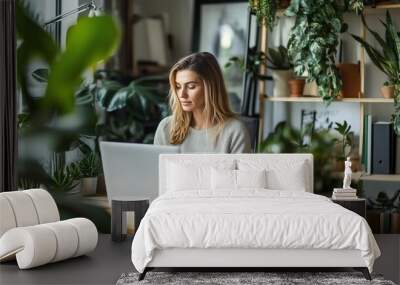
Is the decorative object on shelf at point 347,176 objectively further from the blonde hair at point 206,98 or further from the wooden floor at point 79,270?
the wooden floor at point 79,270

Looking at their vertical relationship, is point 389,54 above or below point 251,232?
above

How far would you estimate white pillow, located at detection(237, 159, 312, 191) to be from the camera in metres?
6.74

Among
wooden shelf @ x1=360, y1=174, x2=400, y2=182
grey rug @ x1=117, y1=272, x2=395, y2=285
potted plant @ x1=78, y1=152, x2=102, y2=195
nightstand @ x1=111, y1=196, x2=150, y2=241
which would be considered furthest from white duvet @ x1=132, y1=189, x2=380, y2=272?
potted plant @ x1=78, y1=152, x2=102, y2=195

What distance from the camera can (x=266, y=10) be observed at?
7.41 metres

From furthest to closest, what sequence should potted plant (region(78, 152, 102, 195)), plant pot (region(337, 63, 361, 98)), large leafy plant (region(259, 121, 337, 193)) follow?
potted plant (region(78, 152, 102, 195)), large leafy plant (region(259, 121, 337, 193)), plant pot (region(337, 63, 361, 98))

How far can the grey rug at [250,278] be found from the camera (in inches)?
212

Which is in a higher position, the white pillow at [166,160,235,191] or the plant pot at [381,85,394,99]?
the plant pot at [381,85,394,99]

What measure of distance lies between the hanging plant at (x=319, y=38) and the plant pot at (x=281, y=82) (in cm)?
29

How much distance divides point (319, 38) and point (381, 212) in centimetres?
169

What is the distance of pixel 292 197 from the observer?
6191 millimetres

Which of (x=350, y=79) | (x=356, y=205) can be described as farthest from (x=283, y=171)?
(x=350, y=79)

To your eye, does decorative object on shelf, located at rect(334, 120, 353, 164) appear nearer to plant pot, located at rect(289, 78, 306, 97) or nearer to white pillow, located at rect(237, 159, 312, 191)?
plant pot, located at rect(289, 78, 306, 97)

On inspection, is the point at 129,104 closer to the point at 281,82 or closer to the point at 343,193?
the point at 281,82

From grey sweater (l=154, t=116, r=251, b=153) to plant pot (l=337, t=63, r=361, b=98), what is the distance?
96cm
